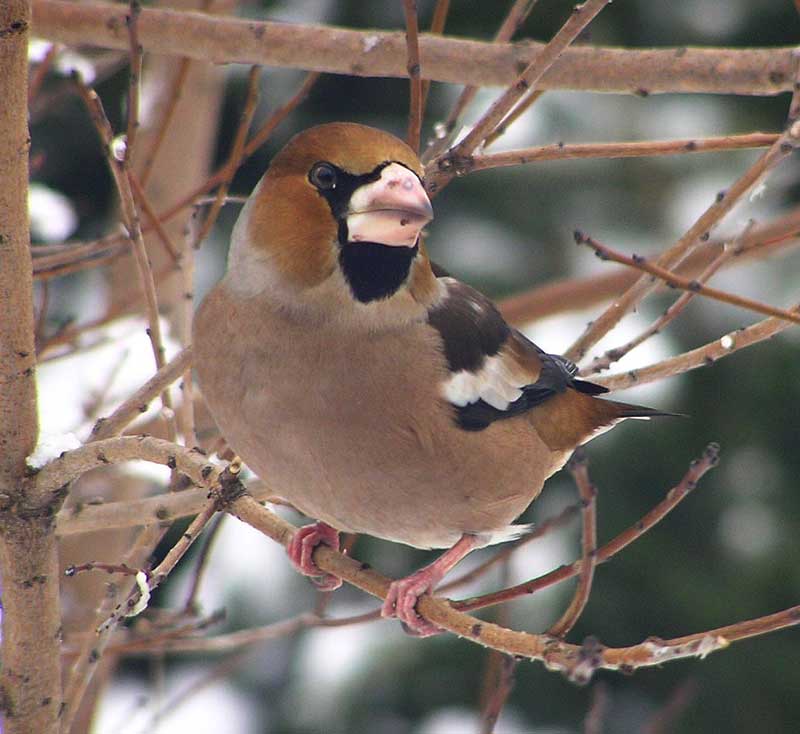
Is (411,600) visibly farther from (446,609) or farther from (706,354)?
(706,354)

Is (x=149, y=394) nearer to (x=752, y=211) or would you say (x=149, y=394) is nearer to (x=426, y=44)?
(x=426, y=44)

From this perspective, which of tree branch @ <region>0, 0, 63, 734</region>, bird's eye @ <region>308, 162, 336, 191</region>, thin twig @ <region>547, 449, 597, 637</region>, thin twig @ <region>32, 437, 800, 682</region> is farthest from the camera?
bird's eye @ <region>308, 162, 336, 191</region>

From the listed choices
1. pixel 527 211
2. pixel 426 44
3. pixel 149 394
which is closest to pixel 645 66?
pixel 426 44

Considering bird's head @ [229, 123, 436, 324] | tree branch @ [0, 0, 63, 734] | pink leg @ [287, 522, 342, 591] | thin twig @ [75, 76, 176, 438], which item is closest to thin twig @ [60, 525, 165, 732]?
tree branch @ [0, 0, 63, 734]

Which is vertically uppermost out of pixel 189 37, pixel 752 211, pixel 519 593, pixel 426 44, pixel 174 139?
pixel 752 211

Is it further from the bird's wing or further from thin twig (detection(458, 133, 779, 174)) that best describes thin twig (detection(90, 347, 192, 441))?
thin twig (detection(458, 133, 779, 174))

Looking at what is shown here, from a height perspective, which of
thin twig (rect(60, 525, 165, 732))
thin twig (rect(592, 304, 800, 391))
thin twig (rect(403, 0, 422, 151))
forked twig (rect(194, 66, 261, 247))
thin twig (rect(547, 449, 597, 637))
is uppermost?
forked twig (rect(194, 66, 261, 247))

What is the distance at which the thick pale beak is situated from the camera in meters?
2.00

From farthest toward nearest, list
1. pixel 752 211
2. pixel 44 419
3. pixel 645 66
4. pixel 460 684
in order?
1. pixel 752 211
2. pixel 460 684
3. pixel 44 419
4. pixel 645 66

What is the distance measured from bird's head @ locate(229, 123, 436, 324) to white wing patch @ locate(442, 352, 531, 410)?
20 centimetres

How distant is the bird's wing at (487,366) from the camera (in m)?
2.42

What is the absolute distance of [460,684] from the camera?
531 centimetres

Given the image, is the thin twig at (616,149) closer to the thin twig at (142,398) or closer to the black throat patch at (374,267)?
the black throat patch at (374,267)

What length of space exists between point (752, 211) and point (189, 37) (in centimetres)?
364
